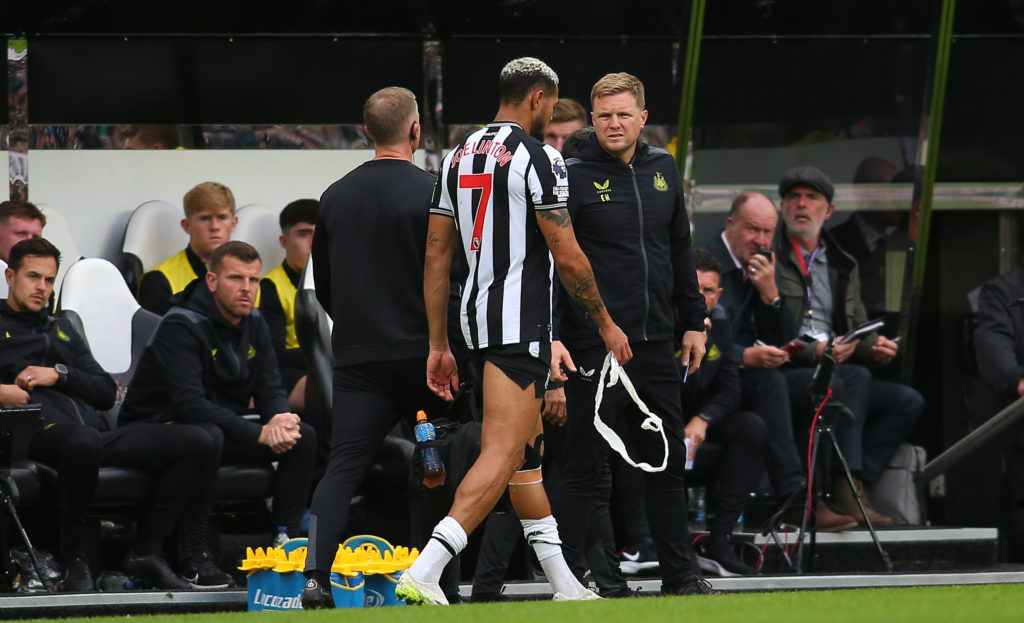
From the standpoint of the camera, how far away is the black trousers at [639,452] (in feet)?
20.8

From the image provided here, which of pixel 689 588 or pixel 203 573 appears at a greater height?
pixel 689 588

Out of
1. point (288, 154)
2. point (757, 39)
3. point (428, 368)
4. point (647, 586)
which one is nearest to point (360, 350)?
point (428, 368)

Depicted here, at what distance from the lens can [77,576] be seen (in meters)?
7.05

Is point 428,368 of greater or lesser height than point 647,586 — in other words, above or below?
above

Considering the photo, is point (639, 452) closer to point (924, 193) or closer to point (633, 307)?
point (633, 307)

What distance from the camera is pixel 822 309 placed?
920cm

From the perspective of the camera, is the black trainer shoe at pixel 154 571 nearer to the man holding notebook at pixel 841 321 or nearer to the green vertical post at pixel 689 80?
the man holding notebook at pixel 841 321

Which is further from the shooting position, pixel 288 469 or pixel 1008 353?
pixel 1008 353

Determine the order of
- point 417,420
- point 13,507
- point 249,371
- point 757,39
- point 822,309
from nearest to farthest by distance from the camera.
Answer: point 417,420, point 13,507, point 249,371, point 822,309, point 757,39

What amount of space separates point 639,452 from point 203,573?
2126 millimetres

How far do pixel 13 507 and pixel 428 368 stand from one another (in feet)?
6.89

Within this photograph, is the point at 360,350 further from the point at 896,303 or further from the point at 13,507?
the point at 896,303

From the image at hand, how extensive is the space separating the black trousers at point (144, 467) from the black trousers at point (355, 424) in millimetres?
1538

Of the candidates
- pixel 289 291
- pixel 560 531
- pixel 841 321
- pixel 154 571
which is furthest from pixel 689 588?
pixel 841 321
